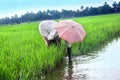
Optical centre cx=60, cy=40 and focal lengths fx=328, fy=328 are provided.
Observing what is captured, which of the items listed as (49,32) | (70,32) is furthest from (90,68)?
(49,32)

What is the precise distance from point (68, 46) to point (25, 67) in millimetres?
2312

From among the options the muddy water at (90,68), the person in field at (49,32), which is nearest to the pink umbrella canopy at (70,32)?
the person in field at (49,32)

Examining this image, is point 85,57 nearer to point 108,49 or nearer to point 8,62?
point 108,49

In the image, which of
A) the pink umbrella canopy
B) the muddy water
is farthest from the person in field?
the muddy water

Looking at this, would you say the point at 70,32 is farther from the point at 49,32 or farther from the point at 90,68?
the point at 90,68

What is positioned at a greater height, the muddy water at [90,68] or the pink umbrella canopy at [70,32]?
the pink umbrella canopy at [70,32]

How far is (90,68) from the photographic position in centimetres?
715

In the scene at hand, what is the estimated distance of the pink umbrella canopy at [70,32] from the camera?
724 centimetres

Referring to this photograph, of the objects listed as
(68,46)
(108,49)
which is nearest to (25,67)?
(68,46)

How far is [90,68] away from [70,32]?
908 millimetres

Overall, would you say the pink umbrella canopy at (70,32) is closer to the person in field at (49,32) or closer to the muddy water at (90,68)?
the person in field at (49,32)

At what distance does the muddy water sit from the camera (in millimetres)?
6345

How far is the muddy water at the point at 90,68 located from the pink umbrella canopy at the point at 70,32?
2.15 ft

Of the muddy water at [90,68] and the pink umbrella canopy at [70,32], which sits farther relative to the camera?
the pink umbrella canopy at [70,32]
